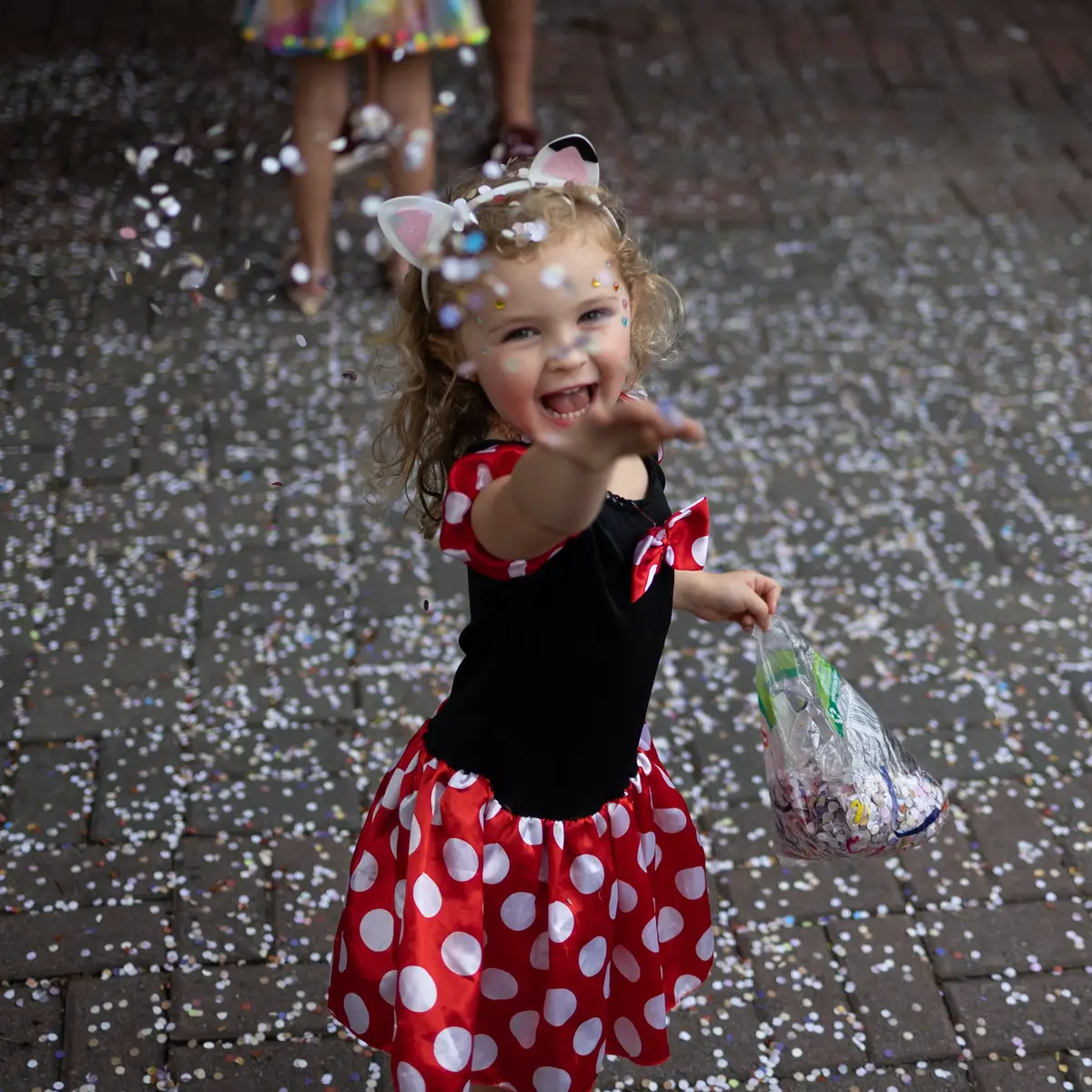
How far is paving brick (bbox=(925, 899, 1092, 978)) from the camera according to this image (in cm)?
234

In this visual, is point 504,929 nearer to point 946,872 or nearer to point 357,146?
point 946,872

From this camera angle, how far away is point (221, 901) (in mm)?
2434

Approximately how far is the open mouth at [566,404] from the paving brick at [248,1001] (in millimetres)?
1190

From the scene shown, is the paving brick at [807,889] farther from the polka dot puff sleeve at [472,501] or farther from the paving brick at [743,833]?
the polka dot puff sleeve at [472,501]

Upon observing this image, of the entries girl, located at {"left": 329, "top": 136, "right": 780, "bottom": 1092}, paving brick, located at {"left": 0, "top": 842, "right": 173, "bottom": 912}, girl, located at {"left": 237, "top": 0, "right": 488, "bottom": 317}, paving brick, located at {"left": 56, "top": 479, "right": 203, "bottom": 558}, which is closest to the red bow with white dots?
girl, located at {"left": 329, "top": 136, "right": 780, "bottom": 1092}

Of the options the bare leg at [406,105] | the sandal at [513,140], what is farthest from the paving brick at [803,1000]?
the sandal at [513,140]

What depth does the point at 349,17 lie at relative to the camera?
3773 millimetres

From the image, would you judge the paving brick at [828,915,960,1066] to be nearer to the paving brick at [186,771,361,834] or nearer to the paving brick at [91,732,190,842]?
the paving brick at [186,771,361,834]

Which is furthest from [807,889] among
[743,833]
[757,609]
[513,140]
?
[513,140]

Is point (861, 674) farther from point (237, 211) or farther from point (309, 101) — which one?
point (237, 211)

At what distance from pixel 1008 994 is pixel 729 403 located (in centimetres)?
197

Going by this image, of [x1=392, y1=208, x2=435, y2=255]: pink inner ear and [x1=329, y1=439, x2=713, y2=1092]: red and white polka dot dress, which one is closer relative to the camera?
[x1=392, y1=208, x2=435, y2=255]: pink inner ear

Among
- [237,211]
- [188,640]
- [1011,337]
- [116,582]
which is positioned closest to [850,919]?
[188,640]

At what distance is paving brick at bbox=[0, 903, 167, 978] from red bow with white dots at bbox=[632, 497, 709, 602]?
3.86ft
